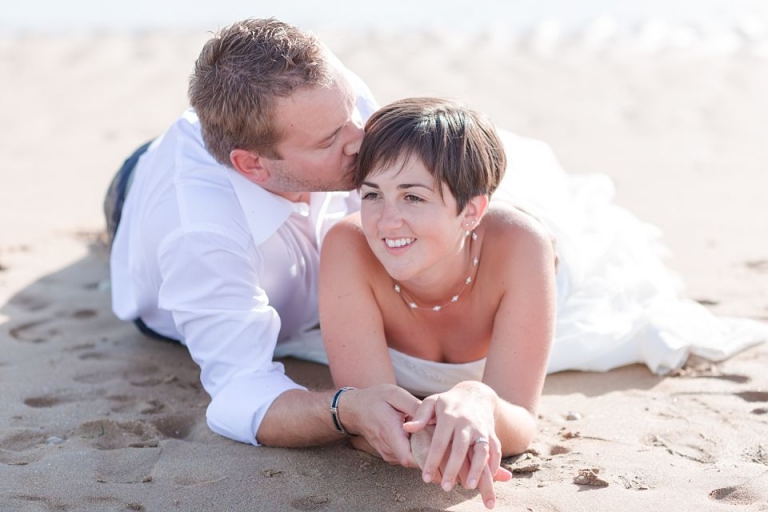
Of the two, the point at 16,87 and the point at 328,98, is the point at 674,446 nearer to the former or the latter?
the point at 328,98

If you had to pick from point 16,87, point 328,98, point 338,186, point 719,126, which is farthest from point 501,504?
point 16,87

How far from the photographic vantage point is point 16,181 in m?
6.63

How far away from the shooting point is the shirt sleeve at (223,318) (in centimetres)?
322

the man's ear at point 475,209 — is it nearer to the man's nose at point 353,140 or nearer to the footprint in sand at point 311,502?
the man's nose at point 353,140

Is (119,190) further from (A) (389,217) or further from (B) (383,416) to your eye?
(B) (383,416)

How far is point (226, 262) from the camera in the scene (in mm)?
3291

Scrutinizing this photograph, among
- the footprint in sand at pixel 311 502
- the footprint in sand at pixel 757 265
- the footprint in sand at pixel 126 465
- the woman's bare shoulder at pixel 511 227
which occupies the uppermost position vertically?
the woman's bare shoulder at pixel 511 227

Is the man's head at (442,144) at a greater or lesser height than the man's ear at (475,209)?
greater

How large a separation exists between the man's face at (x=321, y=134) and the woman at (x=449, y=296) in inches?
7.4

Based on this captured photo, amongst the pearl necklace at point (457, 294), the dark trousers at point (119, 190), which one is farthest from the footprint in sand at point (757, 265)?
the dark trousers at point (119, 190)

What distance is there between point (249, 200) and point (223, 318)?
1.51ft

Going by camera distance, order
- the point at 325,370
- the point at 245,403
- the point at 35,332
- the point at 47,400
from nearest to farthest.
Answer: the point at 245,403
the point at 47,400
the point at 325,370
the point at 35,332

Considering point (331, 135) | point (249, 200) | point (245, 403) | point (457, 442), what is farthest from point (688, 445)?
point (249, 200)

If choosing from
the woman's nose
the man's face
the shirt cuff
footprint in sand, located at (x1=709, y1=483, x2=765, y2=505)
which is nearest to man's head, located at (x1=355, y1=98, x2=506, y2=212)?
the woman's nose
